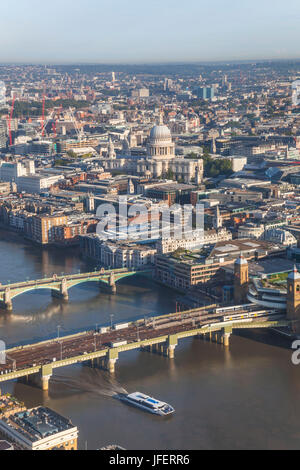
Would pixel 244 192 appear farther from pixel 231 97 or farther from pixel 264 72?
pixel 264 72

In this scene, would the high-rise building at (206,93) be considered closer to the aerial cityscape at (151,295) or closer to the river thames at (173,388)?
the aerial cityscape at (151,295)

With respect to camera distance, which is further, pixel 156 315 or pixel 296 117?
pixel 296 117

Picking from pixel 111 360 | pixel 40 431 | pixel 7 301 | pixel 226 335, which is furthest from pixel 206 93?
pixel 40 431

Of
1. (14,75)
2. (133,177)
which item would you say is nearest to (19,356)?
(133,177)

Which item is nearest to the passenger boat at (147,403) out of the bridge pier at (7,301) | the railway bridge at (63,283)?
the bridge pier at (7,301)

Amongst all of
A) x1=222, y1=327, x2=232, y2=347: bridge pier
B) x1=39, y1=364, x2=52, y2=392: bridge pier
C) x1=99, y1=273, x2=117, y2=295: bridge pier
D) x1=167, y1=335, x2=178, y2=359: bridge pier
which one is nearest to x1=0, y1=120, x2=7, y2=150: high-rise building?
x1=99, y1=273, x2=117, y2=295: bridge pier
